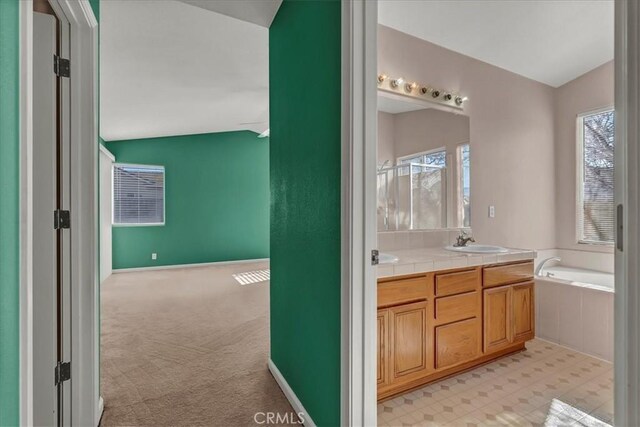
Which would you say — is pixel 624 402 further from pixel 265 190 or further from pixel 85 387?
pixel 265 190

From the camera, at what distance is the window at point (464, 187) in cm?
305

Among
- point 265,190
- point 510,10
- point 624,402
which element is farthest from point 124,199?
point 624,402

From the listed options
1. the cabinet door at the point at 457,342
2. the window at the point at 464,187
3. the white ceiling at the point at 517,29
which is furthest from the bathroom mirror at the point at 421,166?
the cabinet door at the point at 457,342

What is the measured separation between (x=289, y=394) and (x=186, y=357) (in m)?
1.10

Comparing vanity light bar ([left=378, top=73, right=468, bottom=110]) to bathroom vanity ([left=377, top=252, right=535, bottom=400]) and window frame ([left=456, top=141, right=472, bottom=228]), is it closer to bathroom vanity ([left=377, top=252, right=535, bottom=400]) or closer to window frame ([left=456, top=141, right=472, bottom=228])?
window frame ([left=456, top=141, right=472, bottom=228])

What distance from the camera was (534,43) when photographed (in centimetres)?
304

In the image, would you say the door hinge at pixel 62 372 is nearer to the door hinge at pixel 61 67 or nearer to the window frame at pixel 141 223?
the door hinge at pixel 61 67

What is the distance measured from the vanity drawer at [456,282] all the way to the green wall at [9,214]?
202cm

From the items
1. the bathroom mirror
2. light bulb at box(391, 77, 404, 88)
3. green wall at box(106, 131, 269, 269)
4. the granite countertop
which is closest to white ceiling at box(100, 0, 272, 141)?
green wall at box(106, 131, 269, 269)

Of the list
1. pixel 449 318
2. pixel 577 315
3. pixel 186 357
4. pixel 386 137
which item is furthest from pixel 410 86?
pixel 186 357

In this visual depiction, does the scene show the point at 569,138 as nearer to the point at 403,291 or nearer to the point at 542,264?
the point at 542,264

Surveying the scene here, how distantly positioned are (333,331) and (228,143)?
20.7 ft

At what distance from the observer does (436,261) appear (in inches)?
84.1

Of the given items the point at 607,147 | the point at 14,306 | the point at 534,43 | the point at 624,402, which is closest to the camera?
the point at 624,402
